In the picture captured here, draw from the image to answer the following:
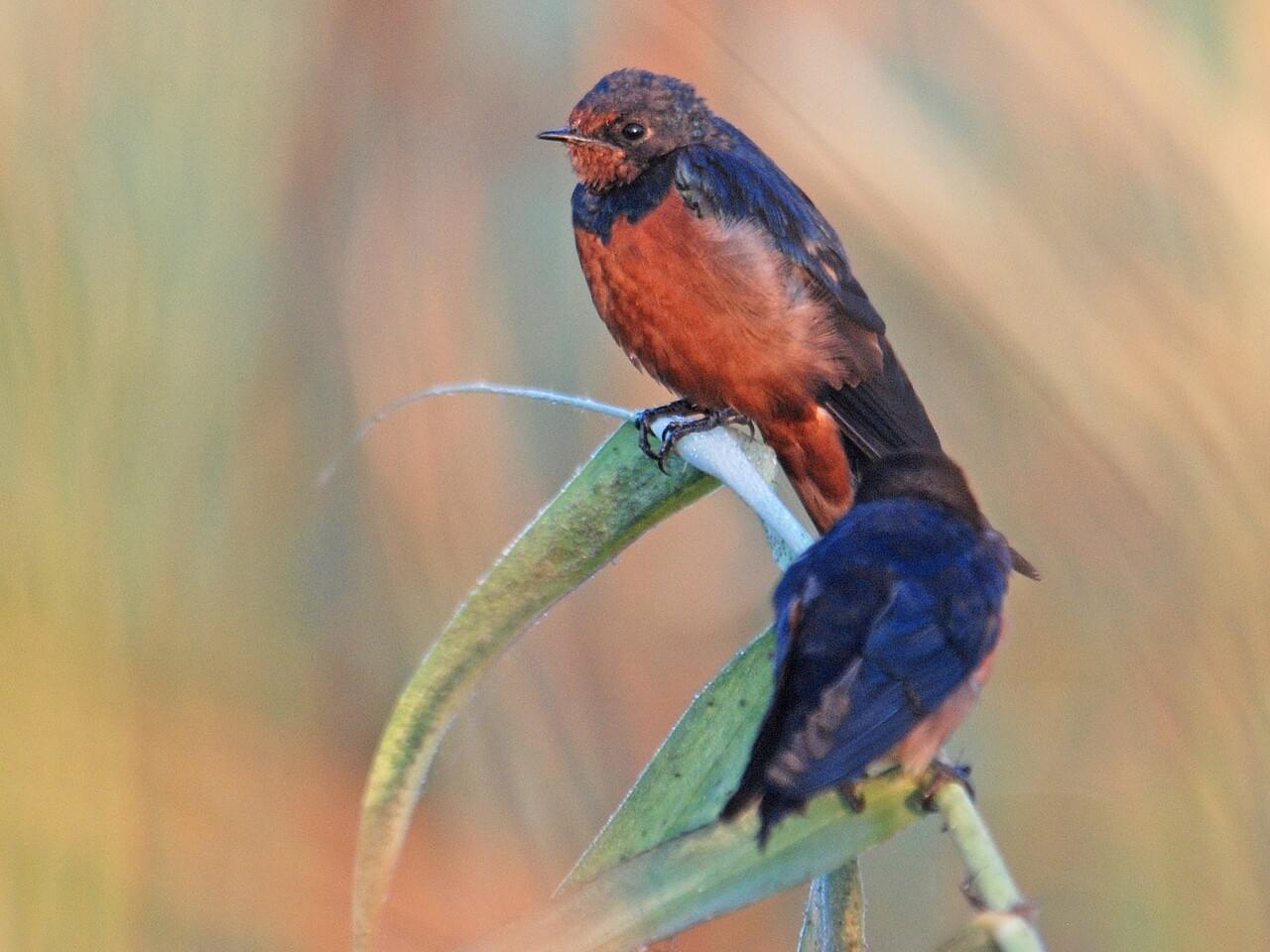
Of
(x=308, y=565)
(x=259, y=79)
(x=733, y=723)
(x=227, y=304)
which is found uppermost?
(x=259, y=79)

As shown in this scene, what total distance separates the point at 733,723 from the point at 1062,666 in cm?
91

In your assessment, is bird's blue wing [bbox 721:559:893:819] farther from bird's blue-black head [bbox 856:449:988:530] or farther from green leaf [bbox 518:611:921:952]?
bird's blue-black head [bbox 856:449:988:530]

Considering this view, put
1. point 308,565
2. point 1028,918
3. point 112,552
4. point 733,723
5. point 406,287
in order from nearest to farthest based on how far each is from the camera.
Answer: point 1028,918, point 733,723, point 112,552, point 308,565, point 406,287

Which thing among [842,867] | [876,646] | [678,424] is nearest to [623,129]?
[678,424]

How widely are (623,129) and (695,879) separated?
1.27m

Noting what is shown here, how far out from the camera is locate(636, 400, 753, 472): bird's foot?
3.18 ft

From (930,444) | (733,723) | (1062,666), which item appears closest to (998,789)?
(1062,666)

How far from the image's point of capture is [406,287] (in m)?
1.69

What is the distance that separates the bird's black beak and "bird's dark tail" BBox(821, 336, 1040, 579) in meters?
0.42

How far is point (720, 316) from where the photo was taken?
1664mm

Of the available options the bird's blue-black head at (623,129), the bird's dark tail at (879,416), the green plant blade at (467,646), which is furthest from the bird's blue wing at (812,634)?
the bird's blue-black head at (623,129)

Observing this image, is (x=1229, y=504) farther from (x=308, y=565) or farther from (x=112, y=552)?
(x=308, y=565)

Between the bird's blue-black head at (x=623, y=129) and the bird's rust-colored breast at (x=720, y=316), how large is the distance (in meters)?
0.10

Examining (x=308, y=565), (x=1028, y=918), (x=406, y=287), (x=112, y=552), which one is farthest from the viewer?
(x=406, y=287)
